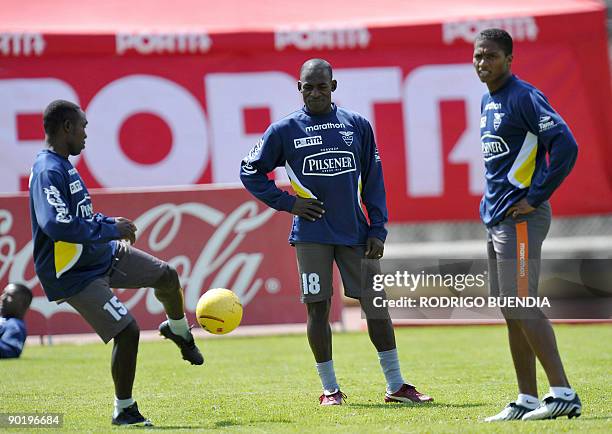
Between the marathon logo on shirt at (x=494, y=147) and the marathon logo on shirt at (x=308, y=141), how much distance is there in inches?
51.2

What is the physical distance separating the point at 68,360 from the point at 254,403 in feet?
12.9

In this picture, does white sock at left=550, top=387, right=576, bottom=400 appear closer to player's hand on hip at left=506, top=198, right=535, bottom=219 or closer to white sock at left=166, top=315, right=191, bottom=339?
player's hand on hip at left=506, top=198, right=535, bottom=219

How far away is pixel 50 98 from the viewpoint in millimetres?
14875

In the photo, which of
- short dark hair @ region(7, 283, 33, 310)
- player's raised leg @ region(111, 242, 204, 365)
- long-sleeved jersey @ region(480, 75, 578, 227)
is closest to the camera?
long-sleeved jersey @ region(480, 75, 578, 227)

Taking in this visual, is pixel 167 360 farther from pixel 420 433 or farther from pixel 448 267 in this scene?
pixel 420 433

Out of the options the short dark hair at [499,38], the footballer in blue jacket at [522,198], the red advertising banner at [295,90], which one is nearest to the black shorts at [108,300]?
the footballer in blue jacket at [522,198]

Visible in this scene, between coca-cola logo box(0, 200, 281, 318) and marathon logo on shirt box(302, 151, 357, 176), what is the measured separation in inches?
219

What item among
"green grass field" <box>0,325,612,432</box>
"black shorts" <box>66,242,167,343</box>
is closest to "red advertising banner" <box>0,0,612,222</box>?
"green grass field" <box>0,325,612,432</box>

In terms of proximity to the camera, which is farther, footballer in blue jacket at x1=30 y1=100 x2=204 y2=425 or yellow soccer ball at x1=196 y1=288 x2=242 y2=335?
yellow soccer ball at x1=196 y1=288 x2=242 y2=335

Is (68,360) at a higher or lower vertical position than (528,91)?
lower

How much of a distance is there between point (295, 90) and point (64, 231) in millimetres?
9033

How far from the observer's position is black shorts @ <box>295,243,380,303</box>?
7.28m

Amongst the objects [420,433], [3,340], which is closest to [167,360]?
[3,340]

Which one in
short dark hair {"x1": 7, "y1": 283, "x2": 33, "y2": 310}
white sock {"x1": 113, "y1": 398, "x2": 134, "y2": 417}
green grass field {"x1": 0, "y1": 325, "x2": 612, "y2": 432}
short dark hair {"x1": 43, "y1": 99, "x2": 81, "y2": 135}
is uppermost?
short dark hair {"x1": 43, "y1": 99, "x2": 81, "y2": 135}
